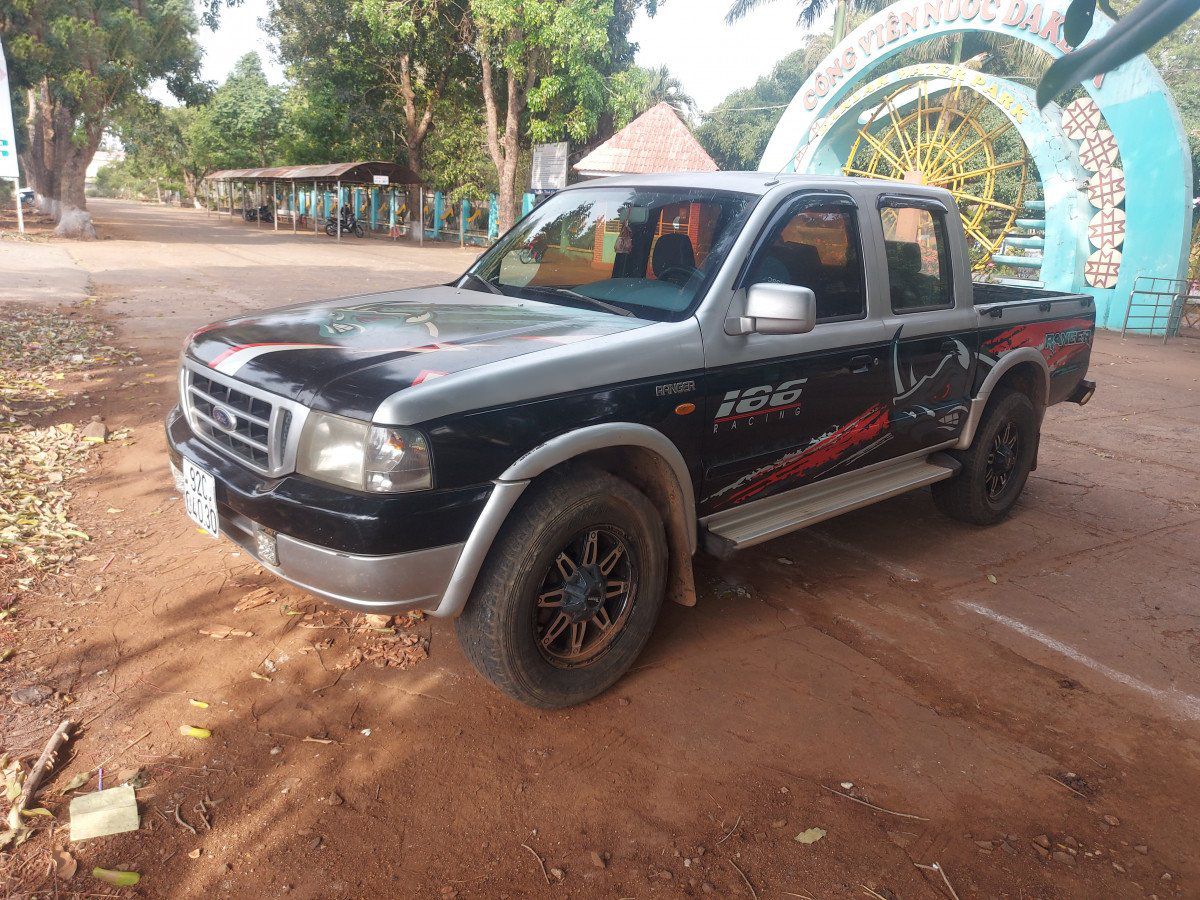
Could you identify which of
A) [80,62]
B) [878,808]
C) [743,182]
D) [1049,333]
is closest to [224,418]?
[743,182]

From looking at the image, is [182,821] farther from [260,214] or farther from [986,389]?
[260,214]

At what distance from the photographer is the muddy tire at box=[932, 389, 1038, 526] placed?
4898 mm

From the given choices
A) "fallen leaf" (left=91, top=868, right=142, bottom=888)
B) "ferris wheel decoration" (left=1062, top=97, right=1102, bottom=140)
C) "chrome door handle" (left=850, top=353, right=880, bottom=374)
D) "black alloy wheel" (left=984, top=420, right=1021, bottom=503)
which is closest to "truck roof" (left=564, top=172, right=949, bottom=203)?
"chrome door handle" (left=850, top=353, right=880, bottom=374)

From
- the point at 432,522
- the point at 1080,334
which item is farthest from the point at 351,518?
the point at 1080,334

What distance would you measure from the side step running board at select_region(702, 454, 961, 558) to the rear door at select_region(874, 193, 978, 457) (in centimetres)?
13

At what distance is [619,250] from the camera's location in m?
3.89

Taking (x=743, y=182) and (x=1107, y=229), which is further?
(x=1107, y=229)

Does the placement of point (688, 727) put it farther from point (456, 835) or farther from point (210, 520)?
point (210, 520)

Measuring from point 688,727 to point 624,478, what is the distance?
0.92 metres

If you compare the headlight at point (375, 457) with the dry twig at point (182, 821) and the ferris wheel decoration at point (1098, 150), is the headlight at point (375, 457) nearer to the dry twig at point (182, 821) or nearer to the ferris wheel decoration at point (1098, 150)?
the dry twig at point (182, 821)

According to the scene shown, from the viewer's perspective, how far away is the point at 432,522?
8.50ft

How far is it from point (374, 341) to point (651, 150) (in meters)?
18.7

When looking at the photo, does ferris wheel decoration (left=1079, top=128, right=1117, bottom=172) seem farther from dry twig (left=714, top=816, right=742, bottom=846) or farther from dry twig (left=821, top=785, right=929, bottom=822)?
dry twig (left=714, top=816, right=742, bottom=846)

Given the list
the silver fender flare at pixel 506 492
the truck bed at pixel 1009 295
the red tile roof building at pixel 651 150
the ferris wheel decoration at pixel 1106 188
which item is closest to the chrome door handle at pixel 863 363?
the silver fender flare at pixel 506 492
